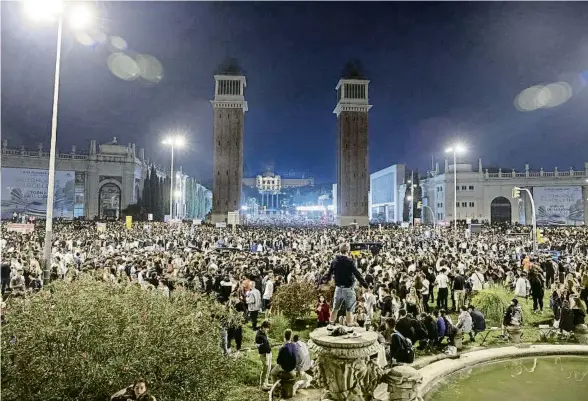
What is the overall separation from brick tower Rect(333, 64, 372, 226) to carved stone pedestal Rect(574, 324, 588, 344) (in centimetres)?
6180

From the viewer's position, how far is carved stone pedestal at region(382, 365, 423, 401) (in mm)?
6133

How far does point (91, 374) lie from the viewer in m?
5.29

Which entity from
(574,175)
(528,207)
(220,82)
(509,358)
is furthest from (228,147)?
(509,358)

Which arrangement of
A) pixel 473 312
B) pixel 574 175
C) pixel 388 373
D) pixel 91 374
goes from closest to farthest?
1. pixel 91 374
2. pixel 388 373
3. pixel 473 312
4. pixel 574 175

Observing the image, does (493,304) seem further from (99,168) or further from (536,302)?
(99,168)

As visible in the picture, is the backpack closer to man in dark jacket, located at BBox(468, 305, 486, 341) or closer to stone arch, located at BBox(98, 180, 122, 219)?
man in dark jacket, located at BBox(468, 305, 486, 341)

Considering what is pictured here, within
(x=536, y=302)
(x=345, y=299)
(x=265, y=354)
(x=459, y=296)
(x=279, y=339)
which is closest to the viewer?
(x=345, y=299)

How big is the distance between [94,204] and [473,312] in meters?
71.8

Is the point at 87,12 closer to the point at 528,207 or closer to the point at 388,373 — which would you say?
the point at 388,373

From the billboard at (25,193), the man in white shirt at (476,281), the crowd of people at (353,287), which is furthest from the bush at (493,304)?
the billboard at (25,193)

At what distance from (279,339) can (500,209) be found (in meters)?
73.7

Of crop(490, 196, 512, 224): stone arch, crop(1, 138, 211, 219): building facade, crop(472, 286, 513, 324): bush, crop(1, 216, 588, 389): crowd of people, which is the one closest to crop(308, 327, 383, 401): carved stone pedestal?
crop(1, 216, 588, 389): crowd of people

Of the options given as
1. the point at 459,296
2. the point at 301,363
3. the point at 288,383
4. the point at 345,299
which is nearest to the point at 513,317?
the point at 459,296

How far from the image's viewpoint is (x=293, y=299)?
1166 centimetres
